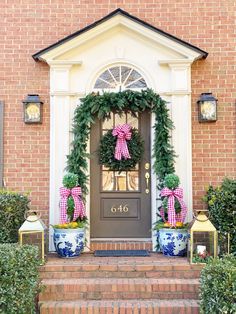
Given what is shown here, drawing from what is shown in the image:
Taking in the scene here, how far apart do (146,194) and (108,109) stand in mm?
1432

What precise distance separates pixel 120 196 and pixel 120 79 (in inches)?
72.2

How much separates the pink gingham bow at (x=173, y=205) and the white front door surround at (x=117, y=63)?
1.14 ft

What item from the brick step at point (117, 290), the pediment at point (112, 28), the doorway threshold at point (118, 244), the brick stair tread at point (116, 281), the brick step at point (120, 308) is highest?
the pediment at point (112, 28)

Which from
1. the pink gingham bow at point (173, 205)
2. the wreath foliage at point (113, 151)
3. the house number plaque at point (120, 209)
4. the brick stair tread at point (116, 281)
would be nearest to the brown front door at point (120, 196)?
the house number plaque at point (120, 209)

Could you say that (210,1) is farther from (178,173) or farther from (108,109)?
(178,173)

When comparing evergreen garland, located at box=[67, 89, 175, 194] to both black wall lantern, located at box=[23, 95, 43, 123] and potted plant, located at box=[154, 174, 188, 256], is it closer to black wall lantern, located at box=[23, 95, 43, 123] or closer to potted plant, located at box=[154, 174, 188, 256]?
potted plant, located at box=[154, 174, 188, 256]

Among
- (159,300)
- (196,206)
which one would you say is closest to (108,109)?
(196,206)

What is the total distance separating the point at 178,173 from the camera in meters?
5.67

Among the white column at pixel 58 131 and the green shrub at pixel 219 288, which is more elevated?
the white column at pixel 58 131

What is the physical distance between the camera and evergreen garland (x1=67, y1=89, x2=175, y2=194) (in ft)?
18.3

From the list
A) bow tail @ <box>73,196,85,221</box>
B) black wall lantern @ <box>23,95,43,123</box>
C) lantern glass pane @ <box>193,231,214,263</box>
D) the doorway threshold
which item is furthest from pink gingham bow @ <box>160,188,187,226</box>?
black wall lantern @ <box>23,95,43,123</box>

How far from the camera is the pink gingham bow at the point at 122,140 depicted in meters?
5.59

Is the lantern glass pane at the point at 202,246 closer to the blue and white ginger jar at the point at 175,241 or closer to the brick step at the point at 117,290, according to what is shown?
the blue and white ginger jar at the point at 175,241

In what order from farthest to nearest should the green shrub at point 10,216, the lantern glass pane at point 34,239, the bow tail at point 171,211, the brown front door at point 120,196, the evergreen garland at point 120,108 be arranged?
the brown front door at point 120,196, the evergreen garland at point 120,108, the bow tail at point 171,211, the lantern glass pane at point 34,239, the green shrub at point 10,216
